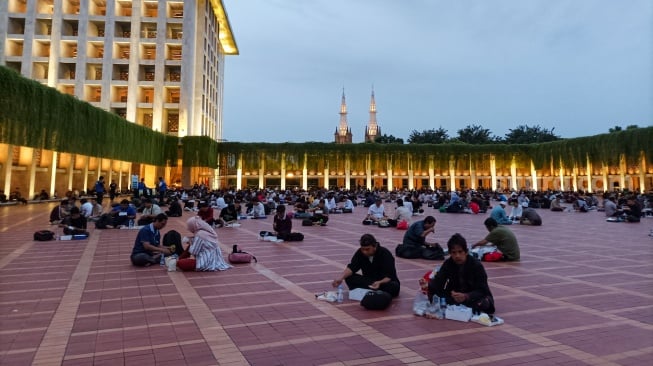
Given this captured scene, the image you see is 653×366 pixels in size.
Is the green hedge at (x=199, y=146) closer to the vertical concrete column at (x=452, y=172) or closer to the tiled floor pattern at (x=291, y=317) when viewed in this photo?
the vertical concrete column at (x=452, y=172)

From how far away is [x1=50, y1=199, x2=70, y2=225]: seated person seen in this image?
12773 mm

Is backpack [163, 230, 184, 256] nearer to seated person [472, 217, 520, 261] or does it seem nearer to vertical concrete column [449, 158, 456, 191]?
seated person [472, 217, 520, 261]

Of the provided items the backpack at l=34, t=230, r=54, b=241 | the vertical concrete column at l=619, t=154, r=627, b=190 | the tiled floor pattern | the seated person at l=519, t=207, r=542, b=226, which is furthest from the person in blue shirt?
the vertical concrete column at l=619, t=154, r=627, b=190

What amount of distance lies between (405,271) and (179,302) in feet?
12.3

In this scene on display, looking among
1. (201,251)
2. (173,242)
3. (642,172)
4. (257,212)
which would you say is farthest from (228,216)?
(642,172)

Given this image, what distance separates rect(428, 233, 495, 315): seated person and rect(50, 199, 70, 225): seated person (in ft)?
40.1

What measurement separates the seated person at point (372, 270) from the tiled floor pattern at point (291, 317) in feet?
0.91

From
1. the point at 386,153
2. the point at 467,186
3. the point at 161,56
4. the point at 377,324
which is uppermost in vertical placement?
the point at 161,56

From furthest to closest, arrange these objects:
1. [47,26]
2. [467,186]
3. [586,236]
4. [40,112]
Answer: [467,186] → [47,26] → [40,112] → [586,236]

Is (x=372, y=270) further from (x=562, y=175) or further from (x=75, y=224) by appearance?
(x=562, y=175)

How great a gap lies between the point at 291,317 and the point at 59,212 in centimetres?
1150

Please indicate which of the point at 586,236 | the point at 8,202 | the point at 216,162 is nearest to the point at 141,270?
the point at 586,236

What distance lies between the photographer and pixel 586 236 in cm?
1177

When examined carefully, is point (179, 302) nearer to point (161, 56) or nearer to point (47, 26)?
point (161, 56)
